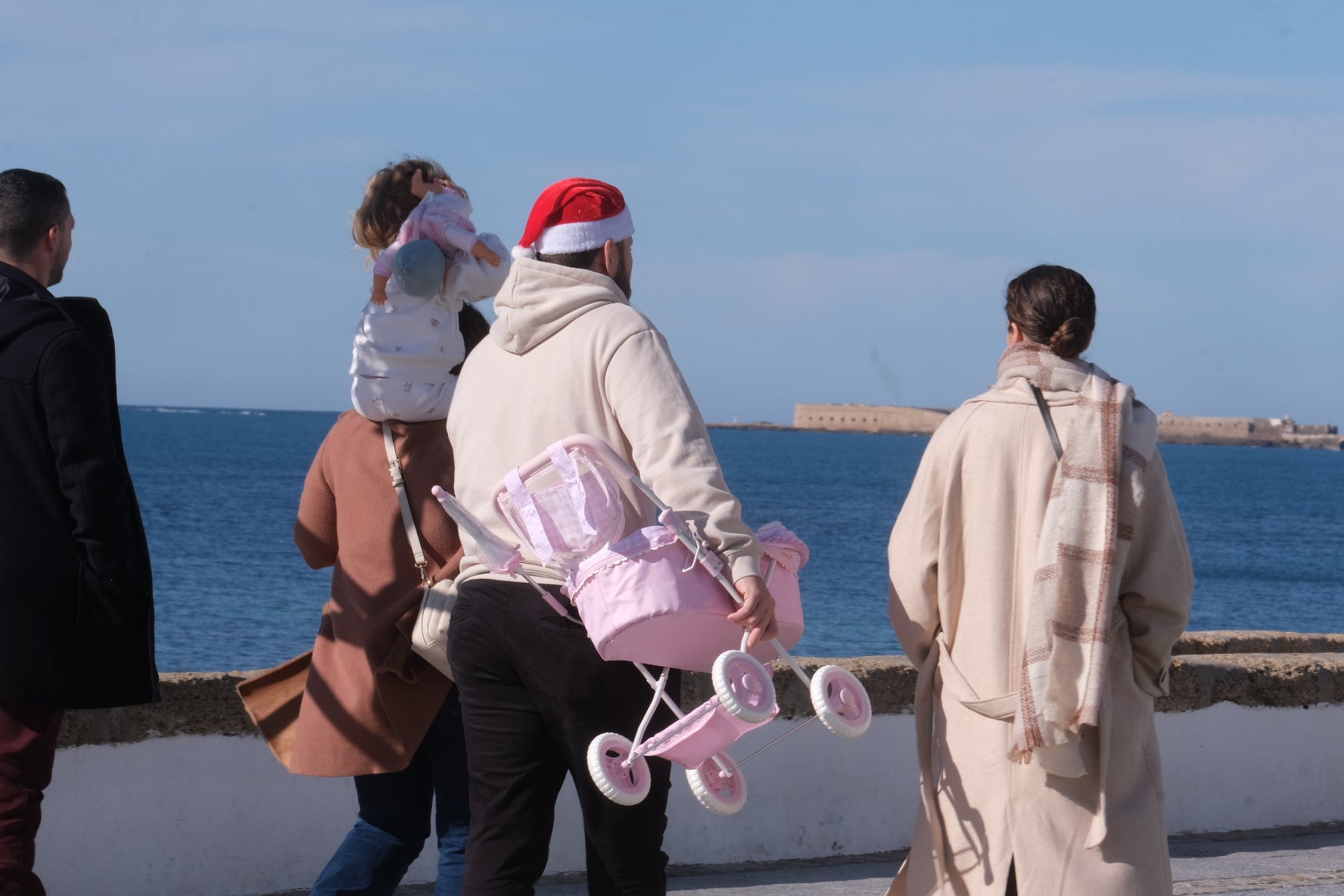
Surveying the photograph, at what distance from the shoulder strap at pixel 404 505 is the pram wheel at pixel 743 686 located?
1032 millimetres

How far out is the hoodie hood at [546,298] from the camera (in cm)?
284

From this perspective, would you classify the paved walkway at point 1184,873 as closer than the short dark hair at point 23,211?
No

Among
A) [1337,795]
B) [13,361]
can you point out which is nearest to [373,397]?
[13,361]

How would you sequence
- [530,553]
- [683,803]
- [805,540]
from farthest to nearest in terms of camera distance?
[805,540] → [683,803] → [530,553]

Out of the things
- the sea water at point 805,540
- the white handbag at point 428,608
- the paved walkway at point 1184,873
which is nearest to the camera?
the white handbag at point 428,608

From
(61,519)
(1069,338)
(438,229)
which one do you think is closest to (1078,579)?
(1069,338)

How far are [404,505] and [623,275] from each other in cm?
84

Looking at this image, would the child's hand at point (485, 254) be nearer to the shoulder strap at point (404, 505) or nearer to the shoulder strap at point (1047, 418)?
the shoulder strap at point (404, 505)

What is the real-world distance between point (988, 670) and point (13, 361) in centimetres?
209

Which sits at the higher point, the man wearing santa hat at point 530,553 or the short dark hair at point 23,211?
the short dark hair at point 23,211

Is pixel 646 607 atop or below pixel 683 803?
atop

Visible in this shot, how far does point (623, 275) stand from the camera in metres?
2.94

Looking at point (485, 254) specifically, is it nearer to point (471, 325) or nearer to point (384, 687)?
point (471, 325)

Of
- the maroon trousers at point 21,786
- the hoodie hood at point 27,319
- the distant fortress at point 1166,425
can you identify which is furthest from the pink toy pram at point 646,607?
the distant fortress at point 1166,425
